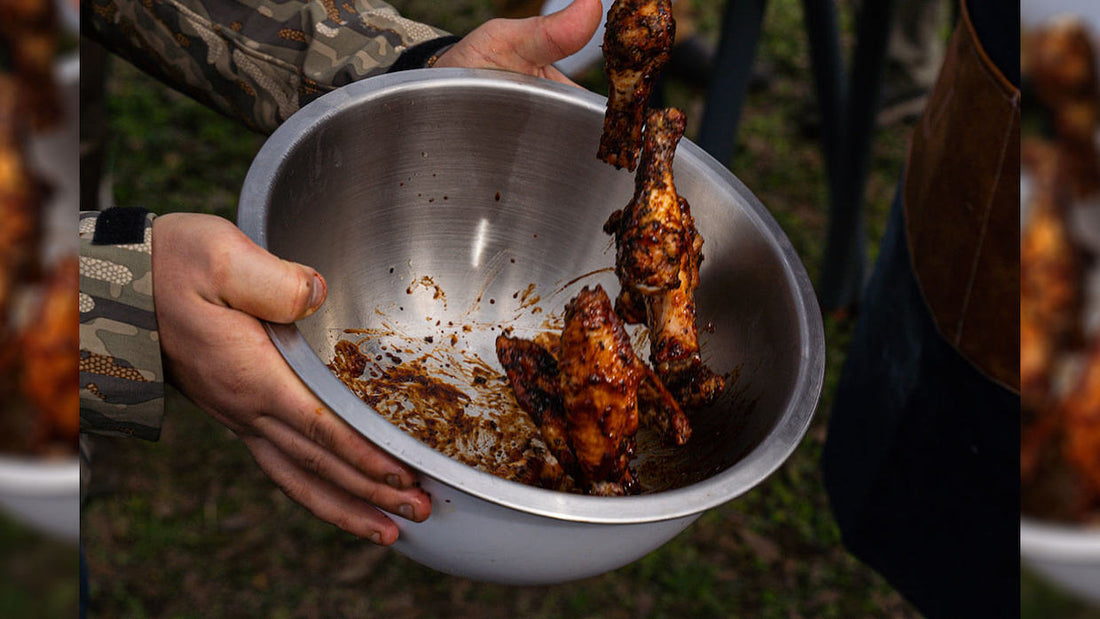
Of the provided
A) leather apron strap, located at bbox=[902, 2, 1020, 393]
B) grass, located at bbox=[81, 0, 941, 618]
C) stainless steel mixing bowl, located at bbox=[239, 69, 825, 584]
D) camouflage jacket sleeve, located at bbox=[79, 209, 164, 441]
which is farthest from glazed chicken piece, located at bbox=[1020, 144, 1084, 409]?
grass, located at bbox=[81, 0, 941, 618]

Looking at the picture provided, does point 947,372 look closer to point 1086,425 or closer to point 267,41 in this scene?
point 1086,425

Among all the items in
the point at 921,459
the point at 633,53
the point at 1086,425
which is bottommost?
the point at 921,459

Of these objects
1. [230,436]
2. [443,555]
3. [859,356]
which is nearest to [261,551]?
[230,436]

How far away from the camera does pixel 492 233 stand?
70.4 inches

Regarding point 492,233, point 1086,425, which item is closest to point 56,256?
point 1086,425

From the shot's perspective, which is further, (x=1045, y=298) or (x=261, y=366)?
(x=261, y=366)

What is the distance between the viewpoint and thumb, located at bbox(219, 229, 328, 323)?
118cm

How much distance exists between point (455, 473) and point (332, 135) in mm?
751

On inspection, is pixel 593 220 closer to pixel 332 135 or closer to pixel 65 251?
pixel 332 135

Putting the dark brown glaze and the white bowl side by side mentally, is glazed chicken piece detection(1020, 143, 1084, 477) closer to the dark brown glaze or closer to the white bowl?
the white bowl

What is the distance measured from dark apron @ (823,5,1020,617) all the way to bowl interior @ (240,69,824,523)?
0.43 m

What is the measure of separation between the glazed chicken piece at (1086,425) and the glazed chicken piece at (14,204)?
454 millimetres

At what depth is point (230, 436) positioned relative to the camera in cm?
300

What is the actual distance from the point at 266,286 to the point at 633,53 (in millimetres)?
653
